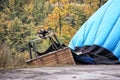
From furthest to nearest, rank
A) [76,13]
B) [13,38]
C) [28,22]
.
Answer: [28,22] → [76,13] → [13,38]

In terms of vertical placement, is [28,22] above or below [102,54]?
below

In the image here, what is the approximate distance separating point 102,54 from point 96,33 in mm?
2195

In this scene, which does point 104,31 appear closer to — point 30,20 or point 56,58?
point 56,58

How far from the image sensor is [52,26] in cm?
3806

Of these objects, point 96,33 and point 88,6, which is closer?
point 96,33

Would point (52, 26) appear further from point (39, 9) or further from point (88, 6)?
point (39, 9)

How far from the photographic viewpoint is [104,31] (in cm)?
2077

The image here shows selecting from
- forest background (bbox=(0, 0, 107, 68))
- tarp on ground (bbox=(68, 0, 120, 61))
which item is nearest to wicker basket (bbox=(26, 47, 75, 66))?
tarp on ground (bbox=(68, 0, 120, 61))

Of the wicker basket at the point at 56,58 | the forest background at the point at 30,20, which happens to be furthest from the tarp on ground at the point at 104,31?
the forest background at the point at 30,20

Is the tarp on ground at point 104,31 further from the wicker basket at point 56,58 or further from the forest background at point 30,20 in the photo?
the forest background at point 30,20

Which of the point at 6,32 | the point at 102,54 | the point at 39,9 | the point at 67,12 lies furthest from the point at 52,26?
the point at 102,54

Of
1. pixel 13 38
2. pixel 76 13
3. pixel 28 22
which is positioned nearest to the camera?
pixel 13 38

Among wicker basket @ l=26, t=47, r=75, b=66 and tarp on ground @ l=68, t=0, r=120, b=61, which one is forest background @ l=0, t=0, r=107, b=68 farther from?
wicker basket @ l=26, t=47, r=75, b=66

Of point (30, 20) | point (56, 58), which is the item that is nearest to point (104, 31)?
point (56, 58)
